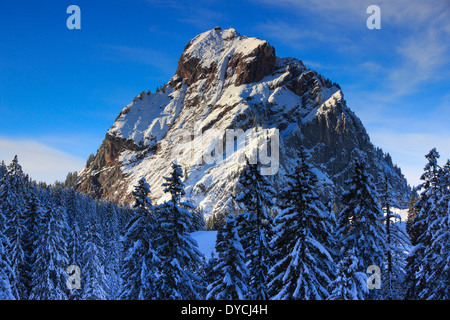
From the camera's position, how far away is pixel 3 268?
25953mm

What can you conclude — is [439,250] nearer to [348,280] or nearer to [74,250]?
[348,280]

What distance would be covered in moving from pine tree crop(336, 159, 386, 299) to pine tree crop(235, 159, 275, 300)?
426cm

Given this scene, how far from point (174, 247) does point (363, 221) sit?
10859mm

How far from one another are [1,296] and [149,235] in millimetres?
12990

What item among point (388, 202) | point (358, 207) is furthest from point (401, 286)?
point (358, 207)

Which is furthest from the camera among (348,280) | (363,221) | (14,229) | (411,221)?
(411,221)

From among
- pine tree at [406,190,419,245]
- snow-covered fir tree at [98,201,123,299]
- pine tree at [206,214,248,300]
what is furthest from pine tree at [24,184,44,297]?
pine tree at [406,190,419,245]

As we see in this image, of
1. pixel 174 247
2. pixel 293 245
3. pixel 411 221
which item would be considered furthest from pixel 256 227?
pixel 411 221

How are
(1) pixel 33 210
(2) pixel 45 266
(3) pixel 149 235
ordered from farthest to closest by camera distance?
(1) pixel 33 210, (2) pixel 45 266, (3) pixel 149 235

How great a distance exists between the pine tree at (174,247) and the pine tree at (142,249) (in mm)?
794

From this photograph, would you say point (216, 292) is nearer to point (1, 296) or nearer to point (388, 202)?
point (388, 202)

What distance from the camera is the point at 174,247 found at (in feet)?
67.1

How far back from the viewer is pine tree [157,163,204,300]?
2003 cm

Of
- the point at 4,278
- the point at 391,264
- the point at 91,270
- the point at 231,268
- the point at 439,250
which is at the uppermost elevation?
the point at 439,250
